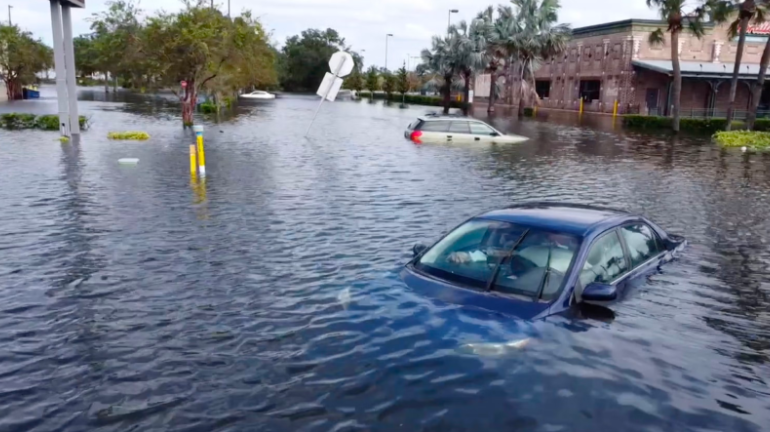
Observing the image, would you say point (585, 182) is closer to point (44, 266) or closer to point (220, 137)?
point (44, 266)

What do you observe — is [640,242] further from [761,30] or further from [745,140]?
[761,30]

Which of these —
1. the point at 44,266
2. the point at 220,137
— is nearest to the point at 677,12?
the point at 220,137

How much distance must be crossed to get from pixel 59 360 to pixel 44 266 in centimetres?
325

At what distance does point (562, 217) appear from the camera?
7039 mm

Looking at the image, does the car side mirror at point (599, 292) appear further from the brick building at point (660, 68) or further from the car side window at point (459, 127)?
the brick building at point (660, 68)

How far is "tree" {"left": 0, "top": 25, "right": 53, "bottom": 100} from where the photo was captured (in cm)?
5838

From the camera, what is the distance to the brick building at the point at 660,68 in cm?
5598

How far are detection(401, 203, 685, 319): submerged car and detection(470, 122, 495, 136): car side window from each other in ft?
61.2

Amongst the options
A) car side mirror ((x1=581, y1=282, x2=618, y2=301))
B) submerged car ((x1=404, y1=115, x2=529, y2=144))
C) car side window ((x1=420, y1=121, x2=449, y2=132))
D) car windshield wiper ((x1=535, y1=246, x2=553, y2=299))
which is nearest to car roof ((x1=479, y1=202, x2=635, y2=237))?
car windshield wiper ((x1=535, y1=246, x2=553, y2=299))

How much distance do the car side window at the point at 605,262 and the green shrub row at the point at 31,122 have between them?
86.9 ft

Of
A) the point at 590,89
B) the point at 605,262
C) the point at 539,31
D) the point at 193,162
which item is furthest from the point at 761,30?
the point at 605,262

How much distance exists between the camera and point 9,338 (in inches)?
249

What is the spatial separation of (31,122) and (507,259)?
28010 mm

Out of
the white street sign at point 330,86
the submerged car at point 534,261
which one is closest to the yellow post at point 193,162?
the white street sign at point 330,86
